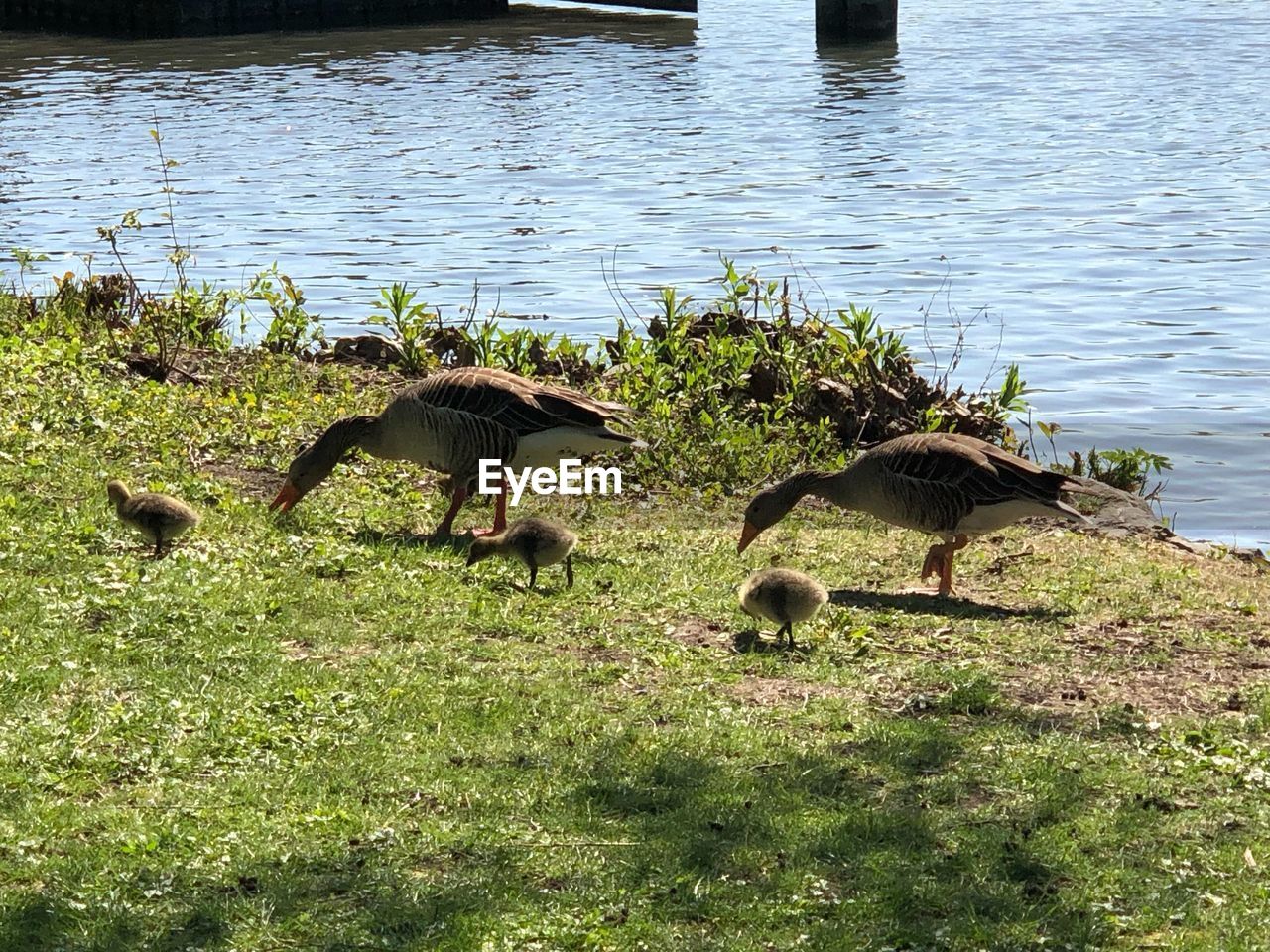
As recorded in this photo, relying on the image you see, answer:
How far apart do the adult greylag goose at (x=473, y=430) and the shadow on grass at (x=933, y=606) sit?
6.38 ft

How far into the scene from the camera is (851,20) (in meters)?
48.2

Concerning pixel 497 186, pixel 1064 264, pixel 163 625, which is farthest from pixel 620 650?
pixel 497 186

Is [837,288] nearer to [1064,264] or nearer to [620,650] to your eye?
[1064,264]

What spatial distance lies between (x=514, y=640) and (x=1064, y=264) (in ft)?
52.0

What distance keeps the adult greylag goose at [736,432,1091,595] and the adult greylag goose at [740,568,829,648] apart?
5.79 ft

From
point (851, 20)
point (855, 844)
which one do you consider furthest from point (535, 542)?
point (851, 20)

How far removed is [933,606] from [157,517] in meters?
4.49

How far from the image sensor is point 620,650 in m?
8.41

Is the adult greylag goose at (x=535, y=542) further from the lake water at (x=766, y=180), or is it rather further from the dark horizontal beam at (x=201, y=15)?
the dark horizontal beam at (x=201, y=15)

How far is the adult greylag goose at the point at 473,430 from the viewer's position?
10805mm

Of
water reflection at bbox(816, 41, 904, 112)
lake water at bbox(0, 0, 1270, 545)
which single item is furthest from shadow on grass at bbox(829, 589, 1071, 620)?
water reflection at bbox(816, 41, 904, 112)

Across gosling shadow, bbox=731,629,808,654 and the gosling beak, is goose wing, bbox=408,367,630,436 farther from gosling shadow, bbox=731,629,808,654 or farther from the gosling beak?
gosling shadow, bbox=731,629,808,654

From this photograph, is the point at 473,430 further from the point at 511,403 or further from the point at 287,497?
the point at 287,497

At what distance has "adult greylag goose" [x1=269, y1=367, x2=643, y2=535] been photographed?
35.4ft
